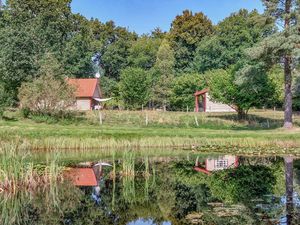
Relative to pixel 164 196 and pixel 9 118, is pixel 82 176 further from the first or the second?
pixel 9 118

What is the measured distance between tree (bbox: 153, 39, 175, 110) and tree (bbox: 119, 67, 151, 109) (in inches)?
153

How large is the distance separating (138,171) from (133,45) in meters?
57.1

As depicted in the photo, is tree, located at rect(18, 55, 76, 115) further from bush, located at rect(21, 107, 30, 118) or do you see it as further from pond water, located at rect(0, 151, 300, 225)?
pond water, located at rect(0, 151, 300, 225)

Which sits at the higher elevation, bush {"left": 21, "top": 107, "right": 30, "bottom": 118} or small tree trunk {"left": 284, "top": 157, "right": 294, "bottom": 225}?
bush {"left": 21, "top": 107, "right": 30, "bottom": 118}

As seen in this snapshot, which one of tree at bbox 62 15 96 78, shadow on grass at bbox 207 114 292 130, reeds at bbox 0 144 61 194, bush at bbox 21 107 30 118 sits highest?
tree at bbox 62 15 96 78

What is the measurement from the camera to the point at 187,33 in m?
77.2

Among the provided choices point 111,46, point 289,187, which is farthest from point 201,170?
point 111,46

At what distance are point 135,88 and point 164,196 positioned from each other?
44131 millimetres

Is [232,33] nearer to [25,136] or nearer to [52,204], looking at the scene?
[25,136]

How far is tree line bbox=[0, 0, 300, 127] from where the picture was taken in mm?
39156

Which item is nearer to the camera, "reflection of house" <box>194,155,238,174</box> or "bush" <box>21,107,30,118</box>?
"reflection of house" <box>194,155,238,174</box>

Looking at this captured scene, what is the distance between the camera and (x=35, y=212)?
47.2ft

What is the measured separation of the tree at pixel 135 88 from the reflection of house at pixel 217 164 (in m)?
33.6

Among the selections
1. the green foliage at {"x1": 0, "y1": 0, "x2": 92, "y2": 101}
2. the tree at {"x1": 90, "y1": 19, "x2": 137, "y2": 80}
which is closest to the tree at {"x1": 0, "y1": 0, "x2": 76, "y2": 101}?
the green foliage at {"x1": 0, "y1": 0, "x2": 92, "y2": 101}
